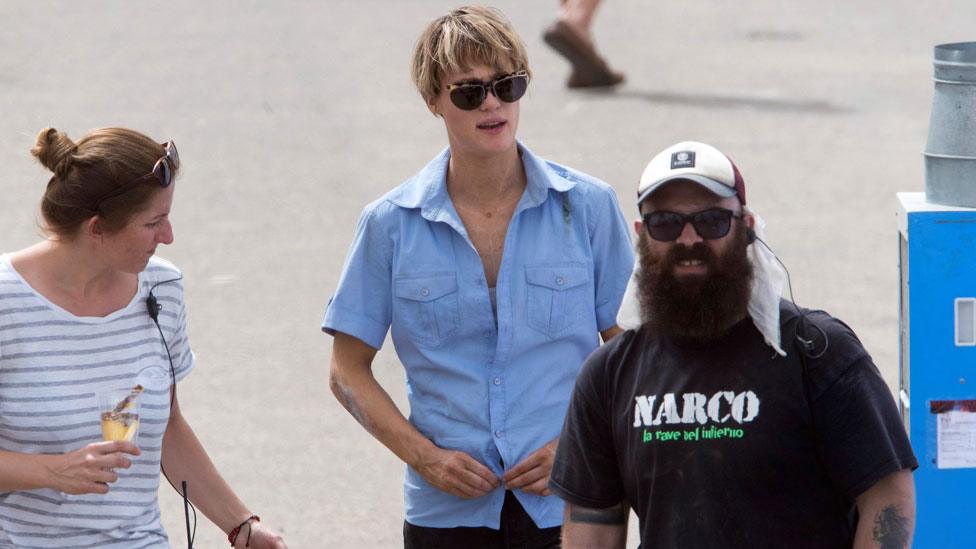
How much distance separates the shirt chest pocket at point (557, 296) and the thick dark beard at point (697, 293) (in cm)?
76

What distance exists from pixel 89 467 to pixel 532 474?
1164 millimetres

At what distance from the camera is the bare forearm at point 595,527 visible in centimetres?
383

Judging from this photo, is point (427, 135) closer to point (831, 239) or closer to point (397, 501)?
point (831, 239)

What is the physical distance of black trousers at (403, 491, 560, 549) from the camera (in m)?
4.53

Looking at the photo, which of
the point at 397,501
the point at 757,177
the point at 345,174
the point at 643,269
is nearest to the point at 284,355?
Result: the point at 397,501

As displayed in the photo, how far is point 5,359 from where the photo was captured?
4199mm

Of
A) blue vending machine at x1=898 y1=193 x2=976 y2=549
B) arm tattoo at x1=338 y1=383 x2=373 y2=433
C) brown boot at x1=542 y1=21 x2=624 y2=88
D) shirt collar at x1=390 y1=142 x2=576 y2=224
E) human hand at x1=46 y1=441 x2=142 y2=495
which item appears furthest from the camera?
brown boot at x1=542 y1=21 x2=624 y2=88

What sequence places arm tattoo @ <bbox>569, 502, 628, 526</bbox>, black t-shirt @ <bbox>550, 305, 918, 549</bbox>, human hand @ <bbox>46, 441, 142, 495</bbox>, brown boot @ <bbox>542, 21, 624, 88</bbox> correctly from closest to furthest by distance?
black t-shirt @ <bbox>550, 305, 918, 549</bbox>, arm tattoo @ <bbox>569, 502, 628, 526</bbox>, human hand @ <bbox>46, 441, 142, 495</bbox>, brown boot @ <bbox>542, 21, 624, 88</bbox>

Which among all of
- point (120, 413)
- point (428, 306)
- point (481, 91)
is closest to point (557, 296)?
point (428, 306)

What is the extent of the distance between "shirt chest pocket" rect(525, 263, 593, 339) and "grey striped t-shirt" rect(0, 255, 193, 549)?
1.00 metres

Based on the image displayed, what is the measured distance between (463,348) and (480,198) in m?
0.42

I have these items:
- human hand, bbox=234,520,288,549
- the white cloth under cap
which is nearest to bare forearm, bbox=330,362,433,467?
human hand, bbox=234,520,288,549

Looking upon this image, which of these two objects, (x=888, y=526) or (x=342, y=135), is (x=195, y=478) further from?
(x=342, y=135)

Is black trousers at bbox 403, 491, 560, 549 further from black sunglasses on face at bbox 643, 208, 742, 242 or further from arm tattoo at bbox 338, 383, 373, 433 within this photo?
black sunglasses on face at bbox 643, 208, 742, 242
